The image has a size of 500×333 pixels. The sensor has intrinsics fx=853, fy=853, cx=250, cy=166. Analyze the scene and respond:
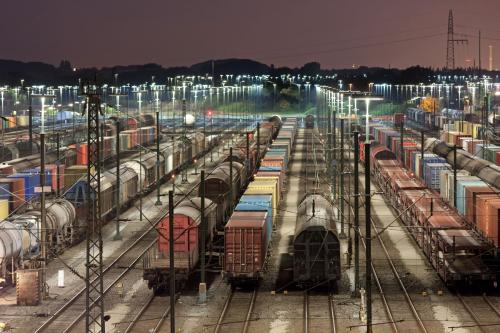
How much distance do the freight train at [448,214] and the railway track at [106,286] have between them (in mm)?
11160

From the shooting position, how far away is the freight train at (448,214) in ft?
114

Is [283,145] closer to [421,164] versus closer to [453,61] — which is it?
[421,164]

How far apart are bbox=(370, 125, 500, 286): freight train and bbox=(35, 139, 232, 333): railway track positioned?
1116 centimetres

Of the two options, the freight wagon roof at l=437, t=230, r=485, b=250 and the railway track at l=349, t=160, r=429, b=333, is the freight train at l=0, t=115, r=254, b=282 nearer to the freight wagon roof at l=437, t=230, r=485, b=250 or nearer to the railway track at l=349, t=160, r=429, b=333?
the railway track at l=349, t=160, r=429, b=333

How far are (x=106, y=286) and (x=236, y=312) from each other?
7273 mm

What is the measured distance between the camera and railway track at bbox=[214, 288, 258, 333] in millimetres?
29922

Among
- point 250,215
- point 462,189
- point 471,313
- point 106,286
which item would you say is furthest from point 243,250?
point 462,189

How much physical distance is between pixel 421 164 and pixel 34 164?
91.2ft

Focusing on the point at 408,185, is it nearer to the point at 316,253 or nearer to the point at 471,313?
the point at 316,253

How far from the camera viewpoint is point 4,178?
47969mm

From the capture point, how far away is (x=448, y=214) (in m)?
41.4

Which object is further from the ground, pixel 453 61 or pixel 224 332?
pixel 453 61

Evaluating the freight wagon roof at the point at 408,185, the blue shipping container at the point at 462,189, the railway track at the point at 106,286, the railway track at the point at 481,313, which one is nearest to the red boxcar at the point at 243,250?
the railway track at the point at 106,286

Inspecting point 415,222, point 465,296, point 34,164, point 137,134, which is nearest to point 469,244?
point 465,296
